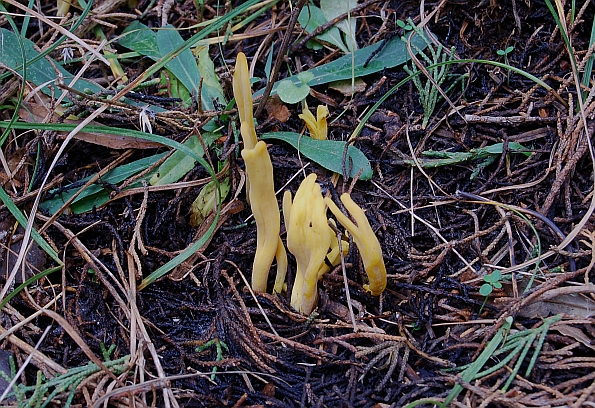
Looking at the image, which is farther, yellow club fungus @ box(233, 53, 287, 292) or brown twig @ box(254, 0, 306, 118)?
brown twig @ box(254, 0, 306, 118)

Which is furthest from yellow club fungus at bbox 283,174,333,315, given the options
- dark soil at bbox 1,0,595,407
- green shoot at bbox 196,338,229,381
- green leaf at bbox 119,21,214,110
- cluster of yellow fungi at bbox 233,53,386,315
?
green leaf at bbox 119,21,214,110

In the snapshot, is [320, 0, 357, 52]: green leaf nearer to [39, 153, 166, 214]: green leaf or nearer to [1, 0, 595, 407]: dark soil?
[1, 0, 595, 407]: dark soil

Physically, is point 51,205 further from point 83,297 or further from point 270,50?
point 270,50

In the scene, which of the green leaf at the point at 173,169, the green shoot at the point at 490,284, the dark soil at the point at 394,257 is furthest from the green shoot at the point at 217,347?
the green shoot at the point at 490,284

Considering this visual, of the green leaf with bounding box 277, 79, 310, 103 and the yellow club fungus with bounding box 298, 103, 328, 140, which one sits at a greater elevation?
the green leaf with bounding box 277, 79, 310, 103

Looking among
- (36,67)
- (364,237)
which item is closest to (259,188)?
(364,237)

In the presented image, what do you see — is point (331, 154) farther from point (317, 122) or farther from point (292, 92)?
point (292, 92)

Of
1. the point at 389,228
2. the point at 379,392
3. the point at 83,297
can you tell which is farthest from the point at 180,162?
the point at 379,392

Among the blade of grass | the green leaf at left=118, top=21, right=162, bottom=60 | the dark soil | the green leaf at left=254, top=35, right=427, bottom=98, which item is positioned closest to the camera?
the dark soil

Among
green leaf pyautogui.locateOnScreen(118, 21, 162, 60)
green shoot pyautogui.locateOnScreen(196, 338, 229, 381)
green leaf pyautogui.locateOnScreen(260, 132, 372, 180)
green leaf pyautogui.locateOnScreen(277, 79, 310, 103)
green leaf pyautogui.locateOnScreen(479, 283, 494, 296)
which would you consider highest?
green leaf pyautogui.locateOnScreen(118, 21, 162, 60)
